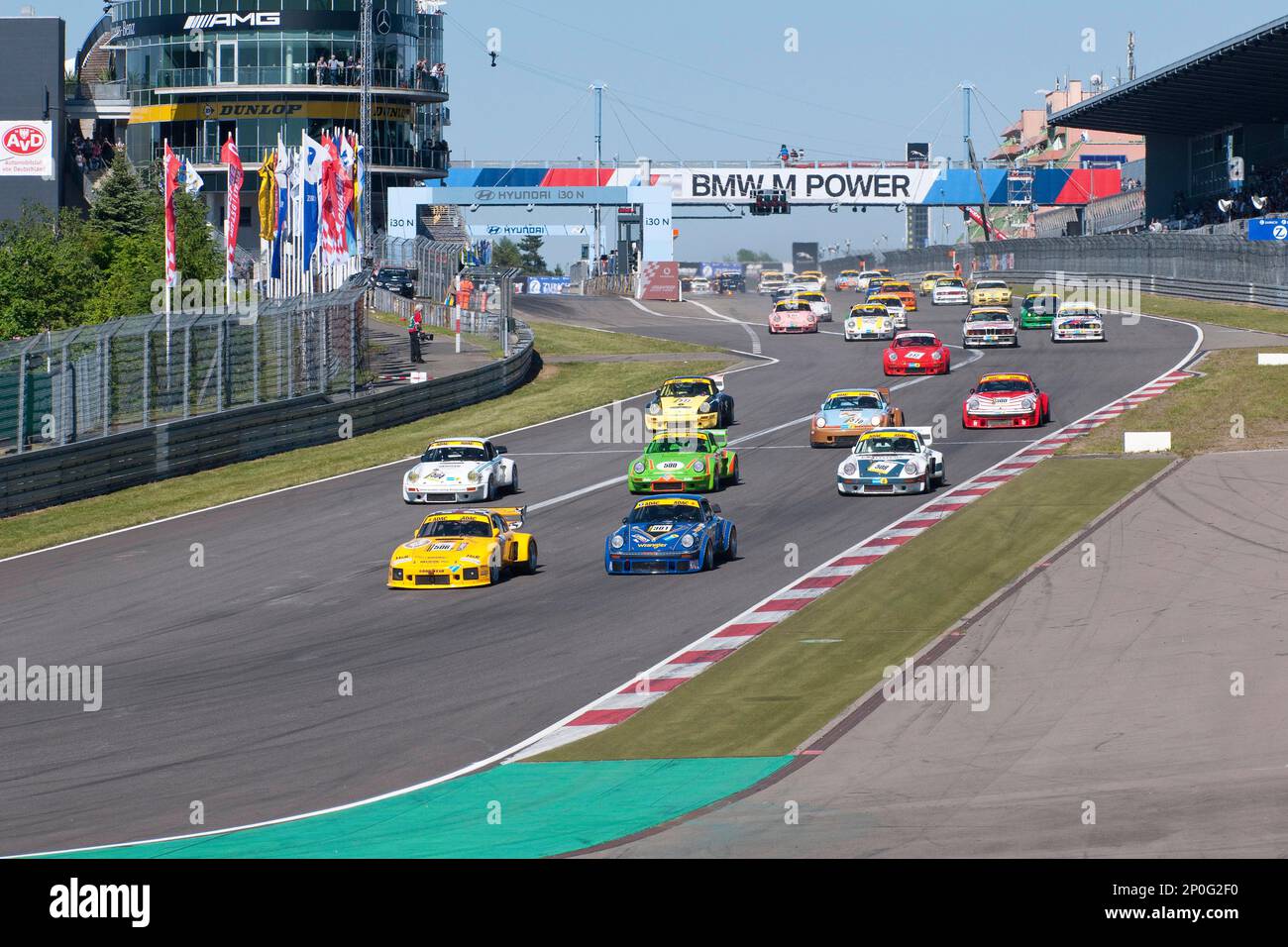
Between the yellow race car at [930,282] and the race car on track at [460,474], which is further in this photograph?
the yellow race car at [930,282]

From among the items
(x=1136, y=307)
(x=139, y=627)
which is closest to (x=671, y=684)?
(x=139, y=627)

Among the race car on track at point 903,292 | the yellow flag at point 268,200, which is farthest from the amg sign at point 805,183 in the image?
the yellow flag at point 268,200

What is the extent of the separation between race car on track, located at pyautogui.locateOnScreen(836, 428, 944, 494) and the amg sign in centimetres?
8005

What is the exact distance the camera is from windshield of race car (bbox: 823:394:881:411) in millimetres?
35312

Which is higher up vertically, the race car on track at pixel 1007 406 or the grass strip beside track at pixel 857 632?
the race car on track at pixel 1007 406

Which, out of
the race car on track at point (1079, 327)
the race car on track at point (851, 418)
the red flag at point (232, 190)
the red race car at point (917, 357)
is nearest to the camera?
the race car on track at point (851, 418)

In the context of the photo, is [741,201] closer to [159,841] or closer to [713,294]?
[713,294]

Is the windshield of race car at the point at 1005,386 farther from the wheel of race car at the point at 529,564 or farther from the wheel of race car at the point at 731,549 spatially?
the wheel of race car at the point at 529,564

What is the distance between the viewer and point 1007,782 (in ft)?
42.8

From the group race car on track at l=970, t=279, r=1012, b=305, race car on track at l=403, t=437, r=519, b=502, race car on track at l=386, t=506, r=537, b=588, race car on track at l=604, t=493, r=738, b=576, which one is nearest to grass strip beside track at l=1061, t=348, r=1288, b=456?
race car on track at l=403, t=437, r=519, b=502

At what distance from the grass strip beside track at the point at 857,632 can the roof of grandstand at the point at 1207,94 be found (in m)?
41.9

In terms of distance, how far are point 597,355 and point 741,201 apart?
54.7 meters

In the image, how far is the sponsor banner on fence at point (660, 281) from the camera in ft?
305

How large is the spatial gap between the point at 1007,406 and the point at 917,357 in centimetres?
1032
